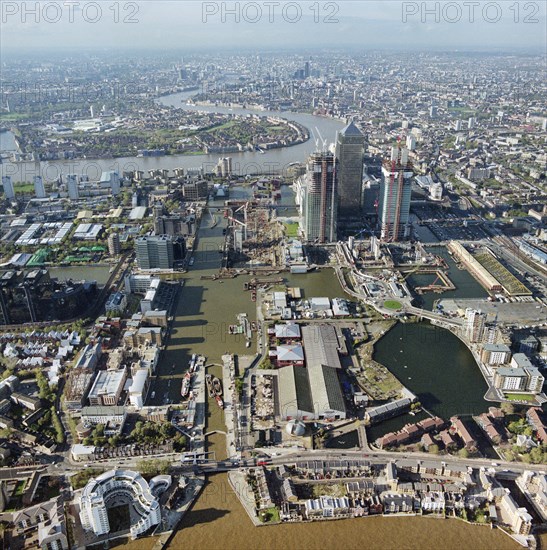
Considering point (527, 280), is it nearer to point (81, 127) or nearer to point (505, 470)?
point (505, 470)

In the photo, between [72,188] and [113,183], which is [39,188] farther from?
[113,183]

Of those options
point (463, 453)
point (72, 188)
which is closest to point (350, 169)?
point (72, 188)

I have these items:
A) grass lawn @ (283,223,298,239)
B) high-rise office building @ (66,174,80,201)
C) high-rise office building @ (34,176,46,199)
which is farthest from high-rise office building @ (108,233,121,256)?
high-rise office building @ (34,176,46,199)

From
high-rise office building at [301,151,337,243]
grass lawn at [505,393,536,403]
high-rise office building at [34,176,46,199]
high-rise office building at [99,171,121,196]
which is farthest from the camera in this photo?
high-rise office building at [99,171,121,196]

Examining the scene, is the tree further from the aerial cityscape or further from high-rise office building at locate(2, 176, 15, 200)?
high-rise office building at locate(2, 176, 15, 200)

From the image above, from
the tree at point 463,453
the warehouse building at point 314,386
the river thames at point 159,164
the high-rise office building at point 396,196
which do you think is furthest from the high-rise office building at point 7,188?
the tree at point 463,453

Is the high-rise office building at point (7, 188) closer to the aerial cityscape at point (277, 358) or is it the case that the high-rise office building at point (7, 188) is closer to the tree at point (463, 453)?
the aerial cityscape at point (277, 358)

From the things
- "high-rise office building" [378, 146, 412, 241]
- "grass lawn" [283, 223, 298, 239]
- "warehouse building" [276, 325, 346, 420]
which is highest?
"high-rise office building" [378, 146, 412, 241]
